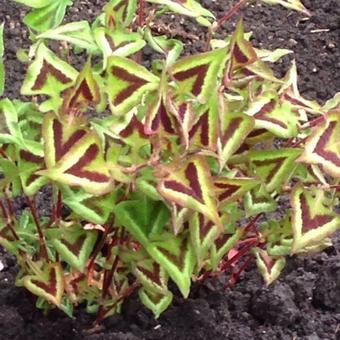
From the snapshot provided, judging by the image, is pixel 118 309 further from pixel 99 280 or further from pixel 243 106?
pixel 243 106

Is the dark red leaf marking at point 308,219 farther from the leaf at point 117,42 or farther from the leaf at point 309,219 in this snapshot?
the leaf at point 117,42

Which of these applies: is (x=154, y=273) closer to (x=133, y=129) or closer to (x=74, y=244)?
(x=74, y=244)

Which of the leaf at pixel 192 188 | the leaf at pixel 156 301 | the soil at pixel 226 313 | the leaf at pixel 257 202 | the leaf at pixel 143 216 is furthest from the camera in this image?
the soil at pixel 226 313

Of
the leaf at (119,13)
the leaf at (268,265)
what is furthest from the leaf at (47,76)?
the leaf at (268,265)

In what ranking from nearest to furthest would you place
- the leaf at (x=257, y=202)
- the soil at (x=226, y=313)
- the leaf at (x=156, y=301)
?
the leaf at (x=257, y=202), the leaf at (x=156, y=301), the soil at (x=226, y=313)

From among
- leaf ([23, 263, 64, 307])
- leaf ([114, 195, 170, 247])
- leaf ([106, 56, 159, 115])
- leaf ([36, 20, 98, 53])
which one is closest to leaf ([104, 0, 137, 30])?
leaf ([36, 20, 98, 53])

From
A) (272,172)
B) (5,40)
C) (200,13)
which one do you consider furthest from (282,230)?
(5,40)

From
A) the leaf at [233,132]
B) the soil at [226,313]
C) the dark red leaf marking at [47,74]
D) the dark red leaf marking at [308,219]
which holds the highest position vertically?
the dark red leaf marking at [47,74]

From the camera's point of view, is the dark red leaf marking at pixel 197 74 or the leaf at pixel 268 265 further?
the leaf at pixel 268 265
